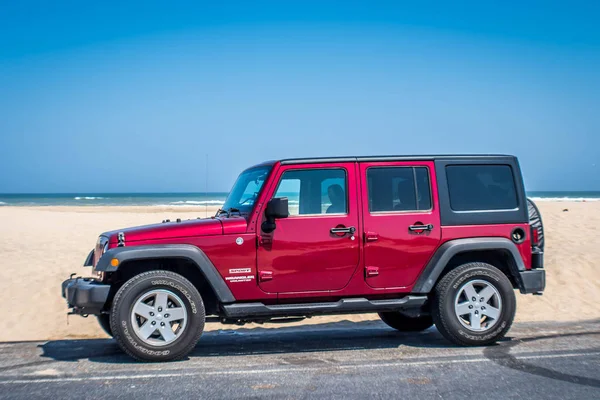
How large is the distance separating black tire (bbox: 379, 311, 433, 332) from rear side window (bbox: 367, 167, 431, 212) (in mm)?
1832

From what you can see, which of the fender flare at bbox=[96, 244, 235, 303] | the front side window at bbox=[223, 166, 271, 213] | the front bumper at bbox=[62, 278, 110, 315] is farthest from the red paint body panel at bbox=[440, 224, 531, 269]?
the front bumper at bbox=[62, 278, 110, 315]

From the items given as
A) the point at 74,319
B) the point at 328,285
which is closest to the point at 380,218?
the point at 328,285

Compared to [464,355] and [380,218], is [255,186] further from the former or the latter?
[464,355]

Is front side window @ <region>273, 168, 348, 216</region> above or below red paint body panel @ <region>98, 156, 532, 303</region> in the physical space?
above

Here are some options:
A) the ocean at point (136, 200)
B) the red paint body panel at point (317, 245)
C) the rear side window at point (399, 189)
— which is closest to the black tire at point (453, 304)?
the red paint body panel at point (317, 245)

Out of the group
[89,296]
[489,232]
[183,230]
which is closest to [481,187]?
[489,232]

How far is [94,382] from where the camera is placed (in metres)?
5.23

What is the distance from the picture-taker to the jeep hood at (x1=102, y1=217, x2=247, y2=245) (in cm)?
609

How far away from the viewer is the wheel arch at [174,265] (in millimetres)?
5984

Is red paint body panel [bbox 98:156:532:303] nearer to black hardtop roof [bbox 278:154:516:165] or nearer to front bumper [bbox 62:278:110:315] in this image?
black hardtop roof [bbox 278:154:516:165]

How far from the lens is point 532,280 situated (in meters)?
6.71

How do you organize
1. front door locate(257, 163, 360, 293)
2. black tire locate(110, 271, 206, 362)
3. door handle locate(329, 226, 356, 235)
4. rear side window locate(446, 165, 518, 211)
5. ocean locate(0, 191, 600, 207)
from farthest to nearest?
ocean locate(0, 191, 600, 207), rear side window locate(446, 165, 518, 211), door handle locate(329, 226, 356, 235), front door locate(257, 163, 360, 293), black tire locate(110, 271, 206, 362)

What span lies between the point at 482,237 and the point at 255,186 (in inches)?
97.5

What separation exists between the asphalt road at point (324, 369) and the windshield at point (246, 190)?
1514 millimetres
